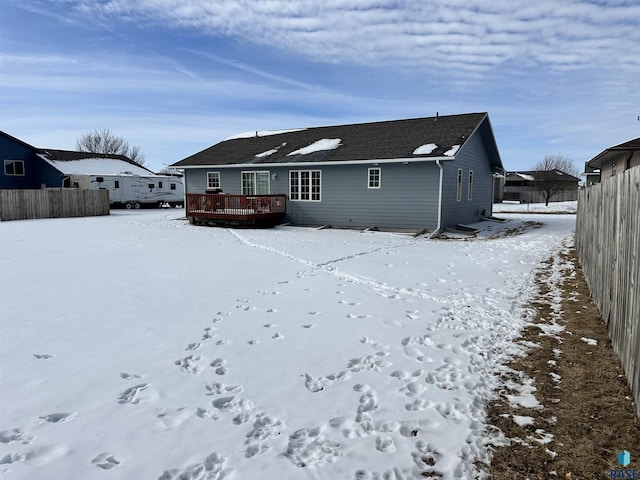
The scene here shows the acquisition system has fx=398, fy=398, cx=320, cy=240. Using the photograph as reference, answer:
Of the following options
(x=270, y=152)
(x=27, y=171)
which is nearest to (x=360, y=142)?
(x=270, y=152)

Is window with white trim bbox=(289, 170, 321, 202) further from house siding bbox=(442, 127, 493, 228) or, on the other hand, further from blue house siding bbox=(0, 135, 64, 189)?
blue house siding bbox=(0, 135, 64, 189)

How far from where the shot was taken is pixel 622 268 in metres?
3.77

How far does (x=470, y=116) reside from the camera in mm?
17094

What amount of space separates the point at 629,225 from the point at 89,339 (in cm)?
544

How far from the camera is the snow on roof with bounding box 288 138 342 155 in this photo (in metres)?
17.7

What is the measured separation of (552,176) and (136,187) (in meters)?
45.9

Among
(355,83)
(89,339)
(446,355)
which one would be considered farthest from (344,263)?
(355,83)

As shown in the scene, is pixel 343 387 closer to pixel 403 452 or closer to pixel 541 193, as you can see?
pixel 403 452

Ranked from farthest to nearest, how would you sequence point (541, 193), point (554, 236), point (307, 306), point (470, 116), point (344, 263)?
point (541, 193), point (470, 116), point (554, 236), point (344, 263), point (307, 306)

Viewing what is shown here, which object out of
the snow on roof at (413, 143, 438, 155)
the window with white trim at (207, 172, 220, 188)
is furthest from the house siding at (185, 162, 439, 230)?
the window with white trim at (207, 172, 220, 188)

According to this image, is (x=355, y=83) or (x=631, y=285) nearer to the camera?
(x=631, y=285)

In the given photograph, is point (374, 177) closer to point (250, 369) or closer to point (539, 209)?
point (250, 369)

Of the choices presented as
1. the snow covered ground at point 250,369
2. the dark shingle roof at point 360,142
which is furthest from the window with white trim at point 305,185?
the snow covered ground at point 250,369

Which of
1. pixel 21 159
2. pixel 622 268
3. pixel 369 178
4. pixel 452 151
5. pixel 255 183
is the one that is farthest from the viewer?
pixel 21 159
